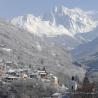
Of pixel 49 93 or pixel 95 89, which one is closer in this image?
pixel 95 89

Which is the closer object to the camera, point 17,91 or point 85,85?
point 85,85

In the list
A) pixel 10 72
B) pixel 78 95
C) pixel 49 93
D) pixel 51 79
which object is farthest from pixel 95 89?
pixel 10 72

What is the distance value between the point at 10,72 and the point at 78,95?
336 feet

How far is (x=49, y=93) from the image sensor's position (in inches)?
4771

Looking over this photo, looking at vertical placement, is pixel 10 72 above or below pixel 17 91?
above

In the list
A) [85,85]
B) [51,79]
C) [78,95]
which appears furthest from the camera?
[51,79]

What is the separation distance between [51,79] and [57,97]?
53196 millimetres

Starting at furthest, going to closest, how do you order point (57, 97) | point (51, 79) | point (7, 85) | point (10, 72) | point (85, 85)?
point (10, 72), point (51, 79), point (7, 85), point (57, 97), point (85, 85)

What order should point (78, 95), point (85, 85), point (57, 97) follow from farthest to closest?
1. point (57, 97)
2. point (78, 95)
3. point (85, 85)

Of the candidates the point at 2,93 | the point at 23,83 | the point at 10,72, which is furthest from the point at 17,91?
the point at 10,72

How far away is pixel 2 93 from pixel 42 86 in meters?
12.0

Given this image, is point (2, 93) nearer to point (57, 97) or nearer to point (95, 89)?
point (57, 97)

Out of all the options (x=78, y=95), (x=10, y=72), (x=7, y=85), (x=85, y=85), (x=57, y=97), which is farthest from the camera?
Answer: (x=10, y=72)

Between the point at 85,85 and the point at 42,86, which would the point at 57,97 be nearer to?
the point at 42,86
